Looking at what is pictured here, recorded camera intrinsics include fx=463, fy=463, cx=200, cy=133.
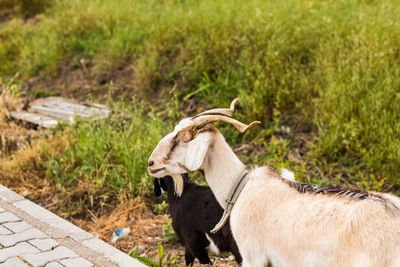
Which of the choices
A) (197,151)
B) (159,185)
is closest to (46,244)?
(159,185)

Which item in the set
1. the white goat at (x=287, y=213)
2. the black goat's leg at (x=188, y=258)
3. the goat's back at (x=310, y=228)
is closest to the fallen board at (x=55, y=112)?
the black goat's leg at (x=188, y=258)

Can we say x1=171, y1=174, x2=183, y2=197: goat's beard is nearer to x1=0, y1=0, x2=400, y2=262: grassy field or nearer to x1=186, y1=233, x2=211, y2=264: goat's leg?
x1=186, y1=233, x2=211, y2=264: goat's leg

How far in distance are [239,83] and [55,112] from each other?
10.0 feet

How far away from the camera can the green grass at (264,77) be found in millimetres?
5133

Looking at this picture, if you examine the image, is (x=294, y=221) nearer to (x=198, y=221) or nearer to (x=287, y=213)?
(x=287, y=213)

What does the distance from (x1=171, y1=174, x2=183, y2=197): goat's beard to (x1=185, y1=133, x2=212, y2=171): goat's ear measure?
2.95 feet

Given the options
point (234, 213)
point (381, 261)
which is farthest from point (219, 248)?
point (381, 261)

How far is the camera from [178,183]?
12.1ft

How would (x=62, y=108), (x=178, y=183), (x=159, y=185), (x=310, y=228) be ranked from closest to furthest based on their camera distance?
(x=310, y=228) → (x=178, y=183) → (x=159, y=185) → (x=62, y=108)

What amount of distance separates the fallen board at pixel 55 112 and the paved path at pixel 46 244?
255cm

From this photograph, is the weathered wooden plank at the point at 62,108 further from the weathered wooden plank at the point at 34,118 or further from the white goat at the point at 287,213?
the white goat at the point at 287,213

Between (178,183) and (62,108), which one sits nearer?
(178,183)

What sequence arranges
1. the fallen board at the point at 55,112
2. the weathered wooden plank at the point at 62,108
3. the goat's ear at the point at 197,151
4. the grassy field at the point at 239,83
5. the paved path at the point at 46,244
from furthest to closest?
the weathered wooden plank at the point at 62,108
the fallen board at the point at 55,112
the grassy field at the point at 239,83
the paved path at the point at 46,244
the goat's ear at the point at 197,151

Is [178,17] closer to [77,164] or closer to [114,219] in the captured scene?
[77,164]
